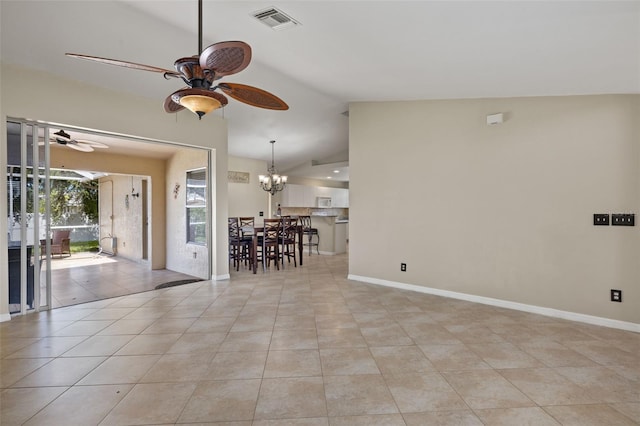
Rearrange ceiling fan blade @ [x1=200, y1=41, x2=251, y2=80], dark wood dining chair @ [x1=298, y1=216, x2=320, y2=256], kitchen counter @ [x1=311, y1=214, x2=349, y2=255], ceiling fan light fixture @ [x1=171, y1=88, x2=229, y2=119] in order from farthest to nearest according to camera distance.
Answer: dark wood dining chair @ [x1=298, y1=216, x2=320, y2=256] < kitchen counter @ [x1=311, y1=214, x2=349, y2=255] < ceiling fan light fixture @ [x1=171, y1=88, x2=229, y2=119] < ceiling fan blade @ [x1=200, y1=41, x2=251, y2=80]

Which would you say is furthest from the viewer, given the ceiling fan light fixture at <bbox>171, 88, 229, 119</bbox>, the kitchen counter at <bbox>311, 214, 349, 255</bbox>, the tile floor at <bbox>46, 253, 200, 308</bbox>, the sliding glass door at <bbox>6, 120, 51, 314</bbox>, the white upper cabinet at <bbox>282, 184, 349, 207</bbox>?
the white upper cabinet at <bbox>282, 184, 349, 207</bbox>

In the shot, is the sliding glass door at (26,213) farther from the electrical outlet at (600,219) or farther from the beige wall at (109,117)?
the electrical outlet at (600,219)

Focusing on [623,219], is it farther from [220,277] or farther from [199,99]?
[220,277]

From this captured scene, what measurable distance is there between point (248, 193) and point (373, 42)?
6012 millimetres

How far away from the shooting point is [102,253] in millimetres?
8453

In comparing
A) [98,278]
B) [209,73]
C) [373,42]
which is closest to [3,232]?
[98,278]

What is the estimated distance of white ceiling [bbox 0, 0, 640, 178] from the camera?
91.5 inches

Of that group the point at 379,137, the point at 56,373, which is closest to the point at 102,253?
the point at 56,373

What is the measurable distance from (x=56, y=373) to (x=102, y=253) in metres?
7.44

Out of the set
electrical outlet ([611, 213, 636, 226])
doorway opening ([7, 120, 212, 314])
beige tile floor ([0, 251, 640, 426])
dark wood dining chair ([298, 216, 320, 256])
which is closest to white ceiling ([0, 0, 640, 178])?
doorway opening ([7, 120, 212, 314])

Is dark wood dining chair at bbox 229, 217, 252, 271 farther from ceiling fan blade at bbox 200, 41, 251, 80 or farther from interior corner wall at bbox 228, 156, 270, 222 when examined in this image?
ceiling fan blade at bbox 200, 41, 251, 80

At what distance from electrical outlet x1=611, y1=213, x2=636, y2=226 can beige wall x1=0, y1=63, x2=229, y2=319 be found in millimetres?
4936

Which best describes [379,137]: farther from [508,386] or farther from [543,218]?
[508,386]

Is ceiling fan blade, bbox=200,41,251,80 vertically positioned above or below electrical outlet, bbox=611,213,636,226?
above
